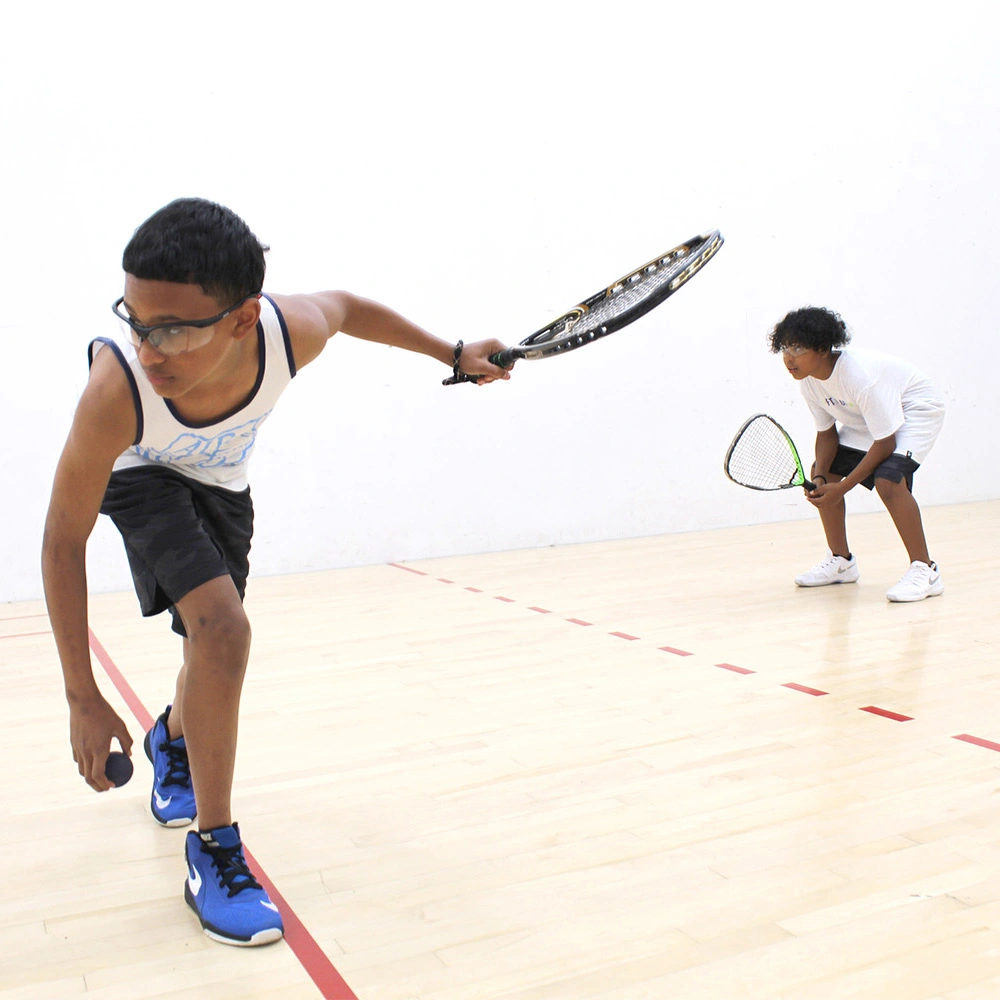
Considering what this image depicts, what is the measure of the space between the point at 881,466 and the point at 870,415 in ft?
0.49

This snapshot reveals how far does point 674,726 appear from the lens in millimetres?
1834

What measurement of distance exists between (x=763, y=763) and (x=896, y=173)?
4.51 metres

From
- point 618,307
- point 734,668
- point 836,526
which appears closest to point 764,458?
point 836,526

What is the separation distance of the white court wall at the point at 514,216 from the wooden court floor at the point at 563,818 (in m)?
1.56

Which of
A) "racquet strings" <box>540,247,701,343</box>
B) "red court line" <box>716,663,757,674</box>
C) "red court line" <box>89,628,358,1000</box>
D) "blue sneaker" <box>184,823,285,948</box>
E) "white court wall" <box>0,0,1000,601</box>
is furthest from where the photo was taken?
"white court wall" <box>0,0,1000,601</box>

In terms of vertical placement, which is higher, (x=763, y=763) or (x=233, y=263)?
(x=233, y=263)

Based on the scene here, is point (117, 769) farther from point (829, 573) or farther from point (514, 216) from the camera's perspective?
point (514, 216)

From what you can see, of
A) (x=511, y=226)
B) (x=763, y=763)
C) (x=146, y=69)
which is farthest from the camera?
(x=511, y=226)

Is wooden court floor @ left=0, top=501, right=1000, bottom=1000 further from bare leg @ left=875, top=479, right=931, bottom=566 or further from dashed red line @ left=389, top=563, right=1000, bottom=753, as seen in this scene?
bare leg @ left=875, top=479, right=931, bottom=566

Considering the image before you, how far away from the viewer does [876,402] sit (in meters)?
2.93

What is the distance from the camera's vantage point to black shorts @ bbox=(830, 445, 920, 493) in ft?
9.77

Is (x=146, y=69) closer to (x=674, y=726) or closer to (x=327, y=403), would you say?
(x=327, y=403)

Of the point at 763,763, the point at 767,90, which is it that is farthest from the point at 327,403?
the point at 763,763

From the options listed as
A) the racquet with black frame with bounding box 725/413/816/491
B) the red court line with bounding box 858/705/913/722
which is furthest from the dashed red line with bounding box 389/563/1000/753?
the racquet with black frame with bounding box 725/413/816/491
